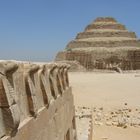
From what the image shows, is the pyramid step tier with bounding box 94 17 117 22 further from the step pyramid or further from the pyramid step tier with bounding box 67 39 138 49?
the pyramid step tier with bounding box 67 39 138 49

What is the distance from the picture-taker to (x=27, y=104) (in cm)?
448

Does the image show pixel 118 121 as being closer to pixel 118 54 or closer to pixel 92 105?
pixel 92 105

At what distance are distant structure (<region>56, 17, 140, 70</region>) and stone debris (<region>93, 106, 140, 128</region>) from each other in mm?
60902

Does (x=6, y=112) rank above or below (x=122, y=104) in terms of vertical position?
above

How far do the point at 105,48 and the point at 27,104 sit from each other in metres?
86.0

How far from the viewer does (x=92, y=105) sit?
23.5m

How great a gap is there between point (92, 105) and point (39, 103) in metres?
18.6

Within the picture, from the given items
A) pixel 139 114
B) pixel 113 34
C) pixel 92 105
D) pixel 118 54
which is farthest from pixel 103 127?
pixel 113 34

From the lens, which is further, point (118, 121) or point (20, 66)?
point (118, 121)

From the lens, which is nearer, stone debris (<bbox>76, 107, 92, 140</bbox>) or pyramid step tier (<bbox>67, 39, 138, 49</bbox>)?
stone debris (<bbox>76, 107, 92, 140</bbox>)

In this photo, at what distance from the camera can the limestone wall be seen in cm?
351

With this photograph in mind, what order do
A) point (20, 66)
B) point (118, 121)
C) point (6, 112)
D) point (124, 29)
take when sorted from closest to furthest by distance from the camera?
point (6, 112)
point (20, 66)
point (118, 121)
point (124, 29)

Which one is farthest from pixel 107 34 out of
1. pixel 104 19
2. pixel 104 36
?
pixel 104 19

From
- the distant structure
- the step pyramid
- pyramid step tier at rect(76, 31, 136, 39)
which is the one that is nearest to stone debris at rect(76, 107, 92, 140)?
the distant structure
